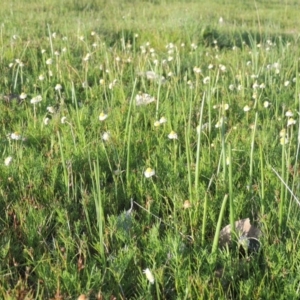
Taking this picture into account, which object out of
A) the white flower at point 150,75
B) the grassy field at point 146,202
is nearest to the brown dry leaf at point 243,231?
the grassy field at point 146,202

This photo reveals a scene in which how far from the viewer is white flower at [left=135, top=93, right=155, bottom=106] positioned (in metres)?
3.45

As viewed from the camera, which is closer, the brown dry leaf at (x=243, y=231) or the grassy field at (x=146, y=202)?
the grassy field at (x=146, y=202)

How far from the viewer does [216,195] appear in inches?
87.0

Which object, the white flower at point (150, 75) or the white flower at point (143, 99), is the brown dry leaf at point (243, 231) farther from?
the white flower at point (150, 75)

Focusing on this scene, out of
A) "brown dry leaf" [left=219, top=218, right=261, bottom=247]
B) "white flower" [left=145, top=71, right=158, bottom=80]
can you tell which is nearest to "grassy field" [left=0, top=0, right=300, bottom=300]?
"brown dry leaf" [left=219, top=218, right=261, bottom=247]

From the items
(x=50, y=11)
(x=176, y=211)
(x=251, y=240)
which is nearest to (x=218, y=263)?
(x=251, y=240)

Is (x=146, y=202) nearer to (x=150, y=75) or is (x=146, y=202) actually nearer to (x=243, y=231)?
(x=243, y=231)

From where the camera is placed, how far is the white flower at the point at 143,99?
11.3 feet

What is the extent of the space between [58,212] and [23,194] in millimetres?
281

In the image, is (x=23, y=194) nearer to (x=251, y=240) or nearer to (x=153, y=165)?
(x=153, y=165)

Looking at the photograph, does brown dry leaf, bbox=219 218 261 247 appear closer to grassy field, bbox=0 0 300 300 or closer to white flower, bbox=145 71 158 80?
grassy field, bbox=0 0 300 300

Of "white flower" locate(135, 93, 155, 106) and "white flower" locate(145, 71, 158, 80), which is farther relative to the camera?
"white flower" locate(145, 71, 158, 80)

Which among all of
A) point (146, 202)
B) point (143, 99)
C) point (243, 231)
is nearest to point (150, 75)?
point (143, 99)

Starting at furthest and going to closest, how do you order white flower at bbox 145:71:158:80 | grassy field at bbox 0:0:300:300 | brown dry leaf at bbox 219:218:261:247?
white flower at bbox 145:71:158:80
brown dry leaf at bbox 219:218:261:247
grassy field at bbox 0:0:300:300
